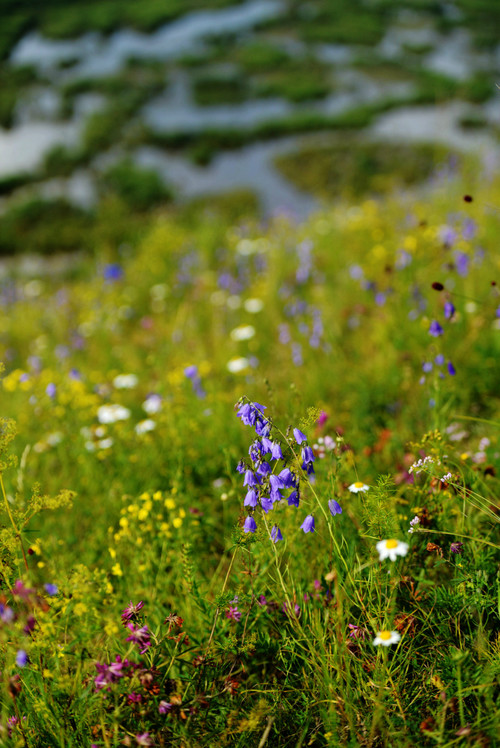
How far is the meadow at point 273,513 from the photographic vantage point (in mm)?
1305

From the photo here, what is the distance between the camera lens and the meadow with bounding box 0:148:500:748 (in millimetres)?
1305

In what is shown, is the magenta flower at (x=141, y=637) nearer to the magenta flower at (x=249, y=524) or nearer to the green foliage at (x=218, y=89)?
the magenta flower at (x=249, y=524)

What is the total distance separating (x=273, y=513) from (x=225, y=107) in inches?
674

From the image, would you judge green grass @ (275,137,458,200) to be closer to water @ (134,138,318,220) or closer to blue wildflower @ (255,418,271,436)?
water @ (134,138,318,220)

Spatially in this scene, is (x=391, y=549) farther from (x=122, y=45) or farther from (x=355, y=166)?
(x=122, y=45)

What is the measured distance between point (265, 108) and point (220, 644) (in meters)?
17.9

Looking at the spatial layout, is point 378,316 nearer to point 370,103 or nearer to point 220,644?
point 220,644

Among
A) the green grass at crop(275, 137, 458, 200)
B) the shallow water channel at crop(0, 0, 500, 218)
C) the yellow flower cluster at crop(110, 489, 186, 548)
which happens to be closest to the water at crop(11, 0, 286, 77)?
the shallow water channel at crop(0, 0, 500, 218)

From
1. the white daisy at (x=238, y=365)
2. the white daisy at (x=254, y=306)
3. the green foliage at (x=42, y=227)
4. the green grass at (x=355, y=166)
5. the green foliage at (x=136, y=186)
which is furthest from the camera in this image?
the green foliage at (x=136, y=186)

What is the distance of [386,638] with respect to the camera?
1259mm

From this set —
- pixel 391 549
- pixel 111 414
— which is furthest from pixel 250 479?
pixel 111 414

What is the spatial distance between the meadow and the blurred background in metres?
3.39

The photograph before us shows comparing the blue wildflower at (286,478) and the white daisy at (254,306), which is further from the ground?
the blue wildflower at (286,478)

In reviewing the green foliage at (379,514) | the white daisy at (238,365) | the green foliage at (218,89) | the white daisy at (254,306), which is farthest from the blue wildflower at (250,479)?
A: the green foliage at (218,89)
